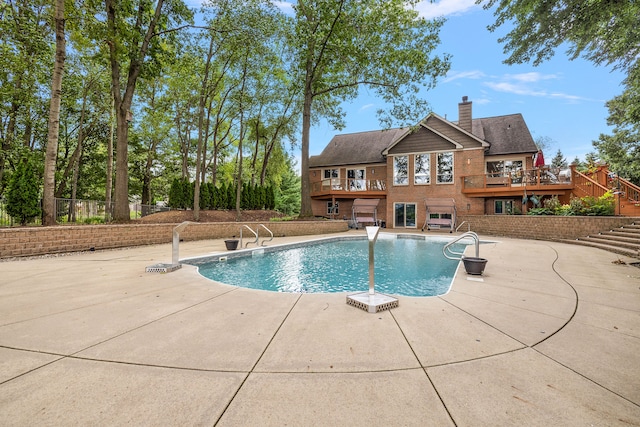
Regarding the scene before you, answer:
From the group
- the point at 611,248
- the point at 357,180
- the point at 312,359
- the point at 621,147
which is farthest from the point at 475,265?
the point at 621,147

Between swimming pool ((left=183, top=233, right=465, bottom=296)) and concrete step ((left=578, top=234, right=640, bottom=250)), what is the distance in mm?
5164

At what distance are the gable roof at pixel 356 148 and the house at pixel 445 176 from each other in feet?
0.53

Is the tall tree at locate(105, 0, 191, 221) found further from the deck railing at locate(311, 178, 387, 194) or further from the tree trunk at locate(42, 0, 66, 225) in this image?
the deck railing at locate(311, 178, 387, 194)

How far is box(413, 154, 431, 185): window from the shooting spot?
1889 cm

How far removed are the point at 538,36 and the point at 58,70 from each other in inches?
469

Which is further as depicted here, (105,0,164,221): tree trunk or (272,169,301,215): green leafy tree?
(272,169,301,215): green leafy tree

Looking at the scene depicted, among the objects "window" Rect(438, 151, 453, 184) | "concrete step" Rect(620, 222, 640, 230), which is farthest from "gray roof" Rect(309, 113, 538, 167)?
"concrete step" Rect(620, 222, 640, 230)

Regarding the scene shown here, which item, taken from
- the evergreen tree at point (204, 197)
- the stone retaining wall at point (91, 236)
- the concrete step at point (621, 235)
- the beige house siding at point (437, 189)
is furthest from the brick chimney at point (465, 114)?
the evergreen tree at point (204, 197)

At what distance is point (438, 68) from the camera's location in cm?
1487

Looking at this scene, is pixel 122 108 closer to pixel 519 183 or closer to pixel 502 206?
pixel 519 183

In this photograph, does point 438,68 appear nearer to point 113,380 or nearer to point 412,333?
point 412,333

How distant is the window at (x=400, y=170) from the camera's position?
19531 mm

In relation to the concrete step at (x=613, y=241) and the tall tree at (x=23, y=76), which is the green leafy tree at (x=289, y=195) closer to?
the tall tree at (x=23, y=76)

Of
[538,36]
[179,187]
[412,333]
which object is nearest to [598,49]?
[538,36]
